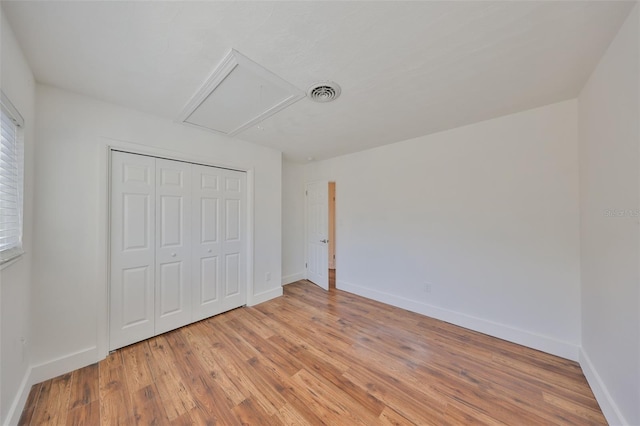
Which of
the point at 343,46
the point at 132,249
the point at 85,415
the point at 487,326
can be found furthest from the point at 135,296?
the point at 487,326

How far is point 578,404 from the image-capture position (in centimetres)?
158

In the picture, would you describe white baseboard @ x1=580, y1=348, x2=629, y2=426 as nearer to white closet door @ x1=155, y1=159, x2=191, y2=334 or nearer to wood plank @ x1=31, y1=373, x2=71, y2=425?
wood plank @ x1=31, y1=373, x2=71, y2=425

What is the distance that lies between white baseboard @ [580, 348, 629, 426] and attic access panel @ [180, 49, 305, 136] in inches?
123

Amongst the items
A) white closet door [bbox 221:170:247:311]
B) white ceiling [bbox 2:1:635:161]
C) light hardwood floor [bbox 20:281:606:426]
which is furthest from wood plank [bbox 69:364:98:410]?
white ceiling [bbox 2:1:635:161]

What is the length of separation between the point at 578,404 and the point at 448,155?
2485 mm

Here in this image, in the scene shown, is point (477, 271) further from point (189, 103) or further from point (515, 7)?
point (189, 103)

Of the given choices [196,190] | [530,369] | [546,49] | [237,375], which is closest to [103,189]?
[196,190]

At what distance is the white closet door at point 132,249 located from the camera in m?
2.18

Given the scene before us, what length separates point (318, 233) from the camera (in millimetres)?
4270

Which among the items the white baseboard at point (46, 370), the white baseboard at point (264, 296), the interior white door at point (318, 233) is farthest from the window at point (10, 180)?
the interior white door at point (318, 233)

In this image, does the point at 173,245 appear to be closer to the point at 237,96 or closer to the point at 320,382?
the point at 237,96

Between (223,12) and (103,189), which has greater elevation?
(223,12)

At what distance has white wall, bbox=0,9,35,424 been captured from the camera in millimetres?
1296

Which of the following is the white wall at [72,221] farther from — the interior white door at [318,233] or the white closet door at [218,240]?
the interior white door at [318,233]
